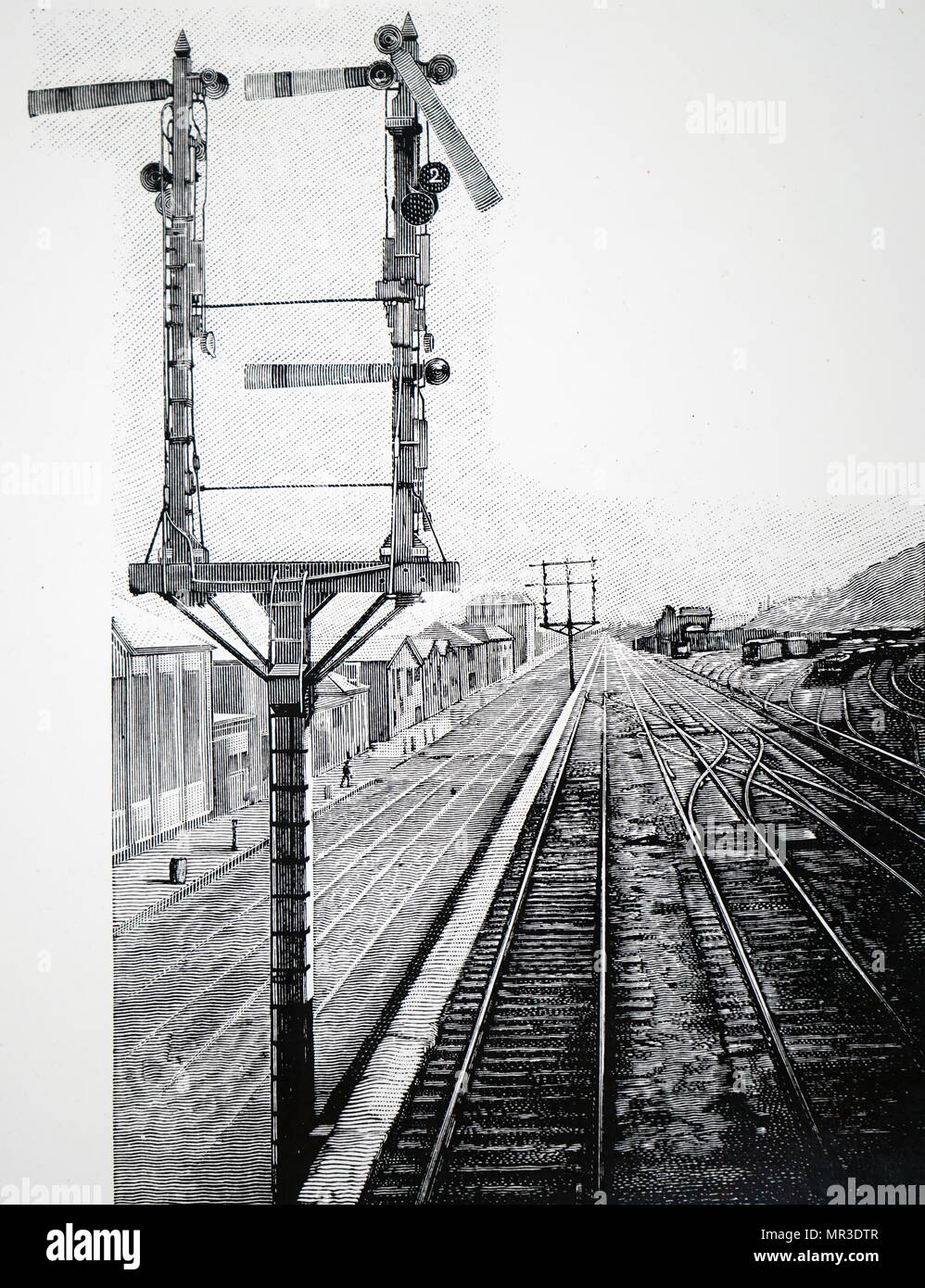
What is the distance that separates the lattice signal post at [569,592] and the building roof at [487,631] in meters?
0.11

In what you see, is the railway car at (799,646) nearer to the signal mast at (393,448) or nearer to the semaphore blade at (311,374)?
the signal mast at (393,448)

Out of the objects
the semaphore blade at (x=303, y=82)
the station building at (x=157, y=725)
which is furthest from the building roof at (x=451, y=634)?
the semaphore blade at (x=303, y=82)

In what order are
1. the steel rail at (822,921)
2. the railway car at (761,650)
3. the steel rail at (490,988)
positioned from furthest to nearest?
the railway car at (761,650)
the steel rail at (822,921)
the steel rail at (490,988)

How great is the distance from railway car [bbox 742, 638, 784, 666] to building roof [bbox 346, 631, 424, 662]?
907mm

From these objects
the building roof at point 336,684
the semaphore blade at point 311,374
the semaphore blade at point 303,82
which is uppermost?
the semaphore blade at point 303,82

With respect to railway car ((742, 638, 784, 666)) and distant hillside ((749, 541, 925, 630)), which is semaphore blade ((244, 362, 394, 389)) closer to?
railway car ((742, 638, 784, 666))

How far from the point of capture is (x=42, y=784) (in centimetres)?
283

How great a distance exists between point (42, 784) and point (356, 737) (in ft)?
2.90

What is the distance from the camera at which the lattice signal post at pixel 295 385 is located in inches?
106

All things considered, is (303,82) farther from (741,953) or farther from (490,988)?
(741,953)

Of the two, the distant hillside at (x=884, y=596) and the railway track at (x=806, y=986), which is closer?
the railway track at (x=806, y=986)

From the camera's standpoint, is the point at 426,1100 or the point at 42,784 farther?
the point at 42,784
